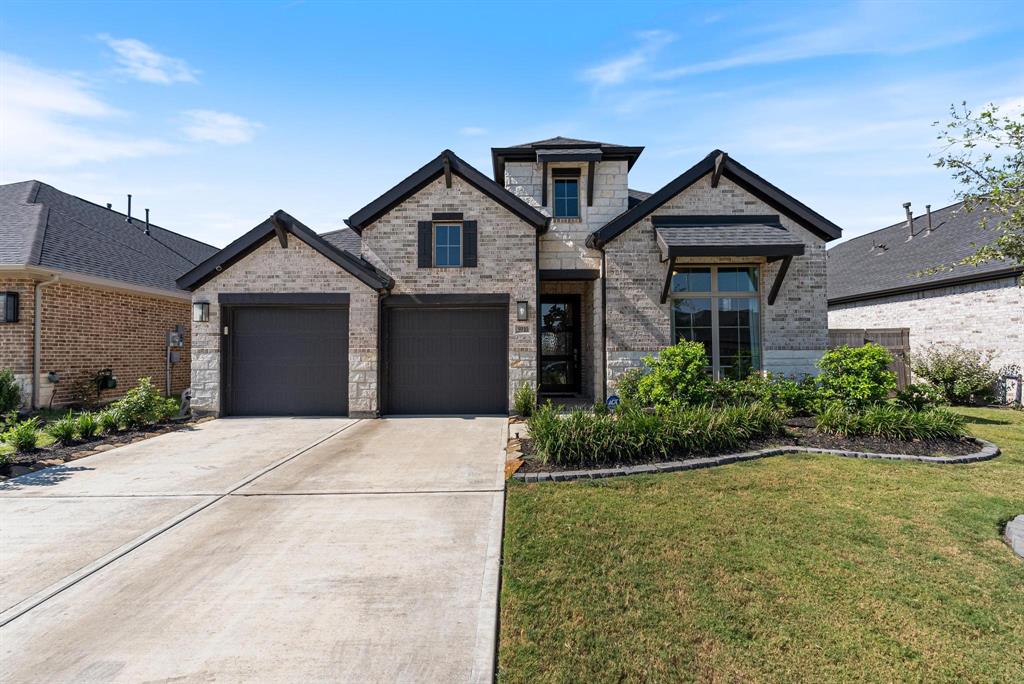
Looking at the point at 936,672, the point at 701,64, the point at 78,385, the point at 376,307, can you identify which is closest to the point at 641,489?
the point at 936,672

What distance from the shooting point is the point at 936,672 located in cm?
276

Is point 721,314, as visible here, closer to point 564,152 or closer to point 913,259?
point 564,152

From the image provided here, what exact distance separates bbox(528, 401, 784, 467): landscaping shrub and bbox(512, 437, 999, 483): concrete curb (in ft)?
0.81

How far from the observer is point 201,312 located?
10.8m

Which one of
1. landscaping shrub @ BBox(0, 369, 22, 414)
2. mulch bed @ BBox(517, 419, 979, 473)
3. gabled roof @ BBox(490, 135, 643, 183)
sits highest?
gabled roof @ BBox(490, 135, 643, 183)

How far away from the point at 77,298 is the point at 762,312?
17.3 meters

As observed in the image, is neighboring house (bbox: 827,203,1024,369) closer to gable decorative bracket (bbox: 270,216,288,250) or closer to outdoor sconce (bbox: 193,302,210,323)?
gable decorative bracket (bbox: 270,216,288,250)

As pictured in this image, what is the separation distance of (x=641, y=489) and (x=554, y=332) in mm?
8330

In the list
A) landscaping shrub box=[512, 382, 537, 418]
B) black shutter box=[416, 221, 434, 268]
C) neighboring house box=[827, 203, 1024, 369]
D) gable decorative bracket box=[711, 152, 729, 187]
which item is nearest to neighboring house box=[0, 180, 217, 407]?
black shutter box=[416, 221, 434, 268]

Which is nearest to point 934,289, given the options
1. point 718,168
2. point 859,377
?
point 859,377

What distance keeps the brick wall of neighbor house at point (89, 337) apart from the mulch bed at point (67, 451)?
4115 millimetres

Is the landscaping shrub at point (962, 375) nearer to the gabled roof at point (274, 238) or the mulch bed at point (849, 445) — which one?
the mulch bed at point (849, 445)

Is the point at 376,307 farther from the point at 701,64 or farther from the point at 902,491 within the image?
the point at 902,491

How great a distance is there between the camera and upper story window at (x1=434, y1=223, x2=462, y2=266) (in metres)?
11.3
